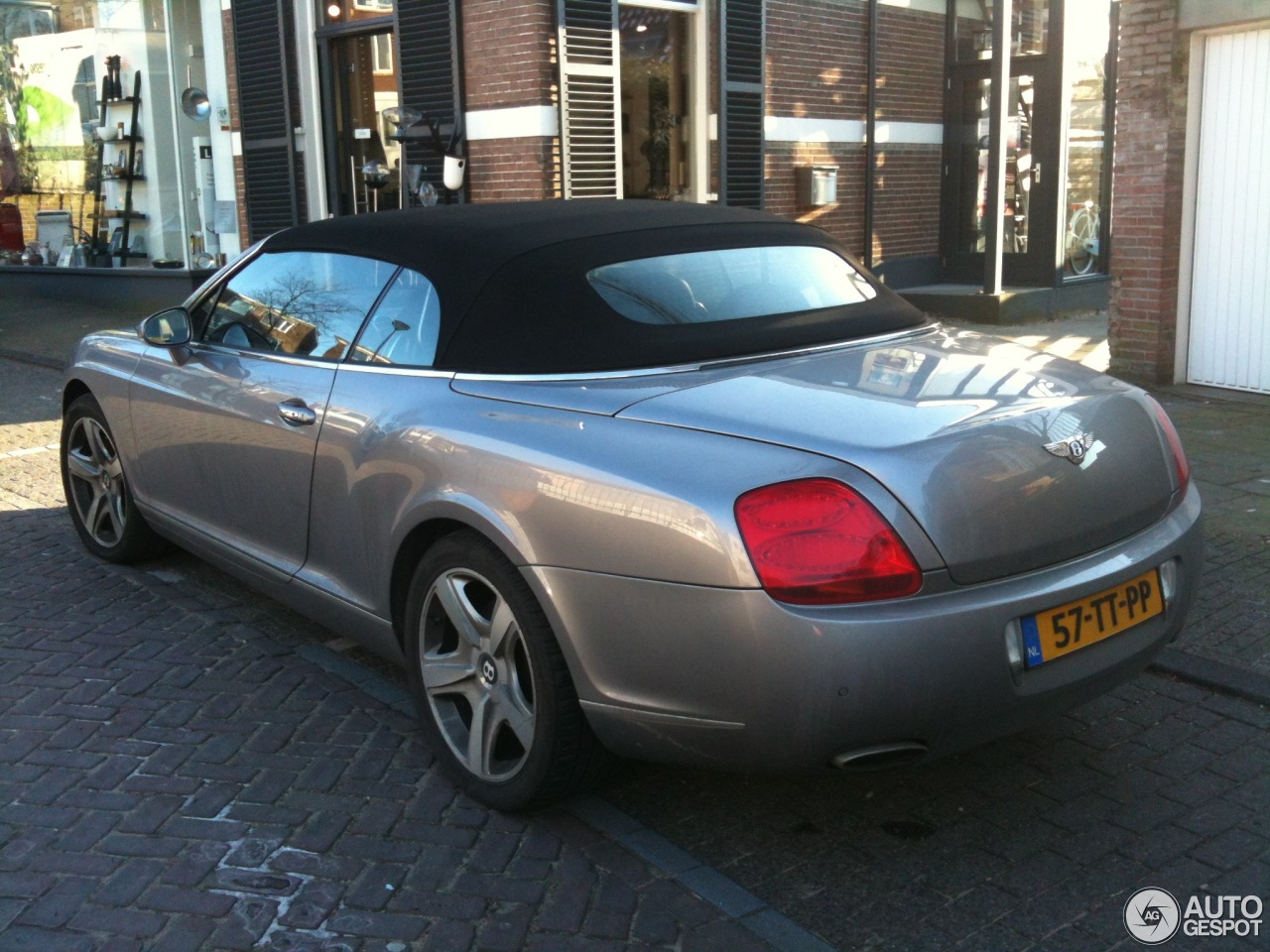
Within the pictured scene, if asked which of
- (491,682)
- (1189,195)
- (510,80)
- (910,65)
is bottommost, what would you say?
(491,682)

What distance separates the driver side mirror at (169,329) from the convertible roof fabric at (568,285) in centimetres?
83

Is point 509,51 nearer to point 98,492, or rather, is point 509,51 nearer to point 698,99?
point 698,99

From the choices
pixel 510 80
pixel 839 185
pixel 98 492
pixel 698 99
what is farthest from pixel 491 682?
pixel 839 185

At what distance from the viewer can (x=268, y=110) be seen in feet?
46.7

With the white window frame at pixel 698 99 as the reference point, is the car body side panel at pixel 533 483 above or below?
below

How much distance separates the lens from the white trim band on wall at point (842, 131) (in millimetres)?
13992

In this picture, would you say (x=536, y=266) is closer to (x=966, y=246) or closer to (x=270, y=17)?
(x=270, y=17)

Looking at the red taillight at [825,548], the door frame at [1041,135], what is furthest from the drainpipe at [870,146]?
the red taillight at [825,548]

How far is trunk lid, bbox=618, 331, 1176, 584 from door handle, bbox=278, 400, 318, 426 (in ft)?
4.29

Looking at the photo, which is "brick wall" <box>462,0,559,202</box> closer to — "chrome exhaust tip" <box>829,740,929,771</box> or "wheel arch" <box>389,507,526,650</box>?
"wheel arch" <box>389,507,526,650</box>

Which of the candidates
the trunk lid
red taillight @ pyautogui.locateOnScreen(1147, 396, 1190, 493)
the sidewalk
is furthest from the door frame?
the trunk lid

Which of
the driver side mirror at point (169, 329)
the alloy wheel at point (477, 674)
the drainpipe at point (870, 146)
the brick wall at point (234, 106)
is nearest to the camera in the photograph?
the alloy wheel at point (477, 674)

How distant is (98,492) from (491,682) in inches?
123

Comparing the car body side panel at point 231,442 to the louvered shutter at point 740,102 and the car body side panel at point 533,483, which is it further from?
the louvered shutter at point 740,102
